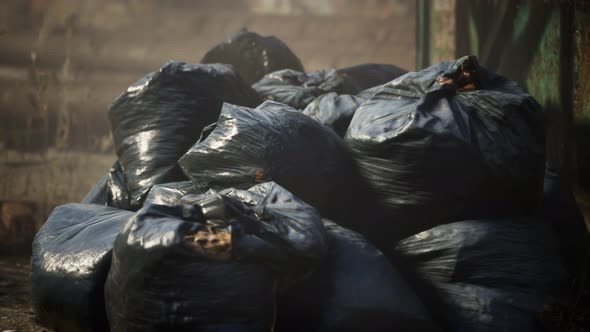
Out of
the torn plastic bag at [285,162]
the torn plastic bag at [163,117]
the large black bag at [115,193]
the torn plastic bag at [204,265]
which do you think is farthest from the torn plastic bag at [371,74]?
the torn plastic bag at [204,265]

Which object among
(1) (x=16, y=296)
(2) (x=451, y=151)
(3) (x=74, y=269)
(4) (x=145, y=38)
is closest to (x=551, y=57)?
(2) (x=451, y=151)

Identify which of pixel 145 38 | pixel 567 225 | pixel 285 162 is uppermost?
pixel 285 162

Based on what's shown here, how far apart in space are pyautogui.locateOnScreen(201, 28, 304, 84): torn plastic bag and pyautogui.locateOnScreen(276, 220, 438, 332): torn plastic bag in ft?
5.64

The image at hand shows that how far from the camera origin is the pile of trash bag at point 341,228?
1.66 metres

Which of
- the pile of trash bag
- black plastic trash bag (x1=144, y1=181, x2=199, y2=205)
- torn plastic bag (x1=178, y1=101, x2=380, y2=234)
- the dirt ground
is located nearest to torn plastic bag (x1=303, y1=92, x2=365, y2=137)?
the pile of trash bag

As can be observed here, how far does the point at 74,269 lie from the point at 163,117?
0.77 meters

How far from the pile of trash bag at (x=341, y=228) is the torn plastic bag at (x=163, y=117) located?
16 millimetres

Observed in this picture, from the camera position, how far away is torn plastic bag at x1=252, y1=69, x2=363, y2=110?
2871 millimetres

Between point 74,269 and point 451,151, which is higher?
point 451,151

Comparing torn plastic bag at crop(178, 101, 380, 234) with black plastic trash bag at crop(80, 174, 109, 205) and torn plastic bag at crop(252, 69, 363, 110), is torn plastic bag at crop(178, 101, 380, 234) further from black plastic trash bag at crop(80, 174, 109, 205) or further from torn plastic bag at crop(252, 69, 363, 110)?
black plastic trash bag at crop(80, 174, 109, 205)

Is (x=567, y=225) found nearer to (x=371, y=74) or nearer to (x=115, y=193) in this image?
(x=371, y=74)

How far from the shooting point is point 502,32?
3590 mm

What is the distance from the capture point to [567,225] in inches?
92.0

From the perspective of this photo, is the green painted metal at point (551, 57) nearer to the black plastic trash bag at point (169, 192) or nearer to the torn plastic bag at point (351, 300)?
→ the torn plastic bag at point (351, 300)
